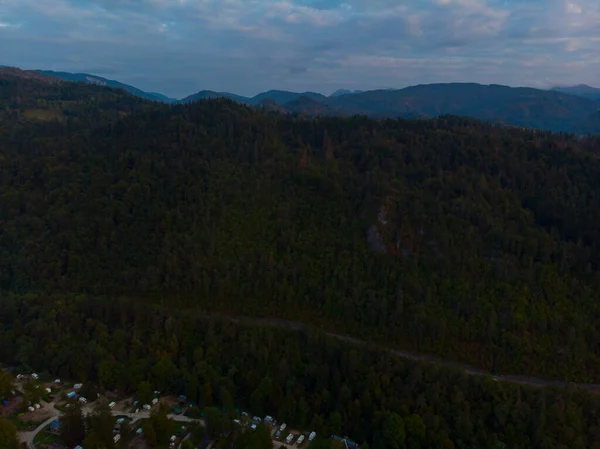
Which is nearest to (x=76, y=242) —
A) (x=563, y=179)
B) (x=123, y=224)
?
(x=123, y=224)

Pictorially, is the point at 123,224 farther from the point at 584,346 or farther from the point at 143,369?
the point at 584,346

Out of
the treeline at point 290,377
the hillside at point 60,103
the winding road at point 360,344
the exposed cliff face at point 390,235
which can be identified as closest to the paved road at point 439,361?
the winding road at point 360,344

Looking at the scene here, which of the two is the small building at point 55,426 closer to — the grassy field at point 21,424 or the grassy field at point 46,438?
the grassy field at point 46,438

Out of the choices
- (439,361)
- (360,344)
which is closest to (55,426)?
(360,344)

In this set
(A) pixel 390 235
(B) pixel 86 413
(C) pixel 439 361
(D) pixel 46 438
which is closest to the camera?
(D) pixel 46 438

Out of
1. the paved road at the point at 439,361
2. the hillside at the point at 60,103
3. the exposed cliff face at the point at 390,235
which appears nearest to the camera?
the paved road at the point at 439,361

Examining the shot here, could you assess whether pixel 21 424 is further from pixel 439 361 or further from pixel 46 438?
pixel 439 361
